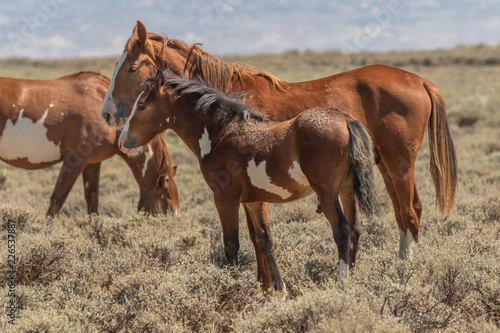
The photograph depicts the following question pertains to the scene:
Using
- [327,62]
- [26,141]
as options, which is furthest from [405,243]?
[327,62]

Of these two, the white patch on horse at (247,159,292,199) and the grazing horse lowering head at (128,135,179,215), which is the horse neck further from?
the grazing horse lowering head at (128,135,179,215)

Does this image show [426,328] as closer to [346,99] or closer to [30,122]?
[346,99]

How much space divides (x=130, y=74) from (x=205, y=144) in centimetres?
147

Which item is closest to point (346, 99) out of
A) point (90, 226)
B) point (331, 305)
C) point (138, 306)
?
point (331, 305)

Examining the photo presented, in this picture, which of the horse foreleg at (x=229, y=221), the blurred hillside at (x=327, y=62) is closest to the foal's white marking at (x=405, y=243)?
the horse foreleg at (x=229, y=221)

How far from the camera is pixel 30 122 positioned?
23.5ft

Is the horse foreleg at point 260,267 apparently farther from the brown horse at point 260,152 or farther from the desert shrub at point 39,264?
the desert shrub at point 39,264

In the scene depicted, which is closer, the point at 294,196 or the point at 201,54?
the point at 294,196

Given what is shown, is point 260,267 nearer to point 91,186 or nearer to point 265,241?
point 265,241

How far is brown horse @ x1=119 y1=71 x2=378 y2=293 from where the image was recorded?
3.70m

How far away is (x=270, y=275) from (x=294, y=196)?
0.71 metres

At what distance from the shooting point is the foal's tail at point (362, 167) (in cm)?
367

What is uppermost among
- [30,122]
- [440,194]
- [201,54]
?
[201,54]

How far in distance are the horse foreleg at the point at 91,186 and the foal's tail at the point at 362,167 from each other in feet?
17.1
